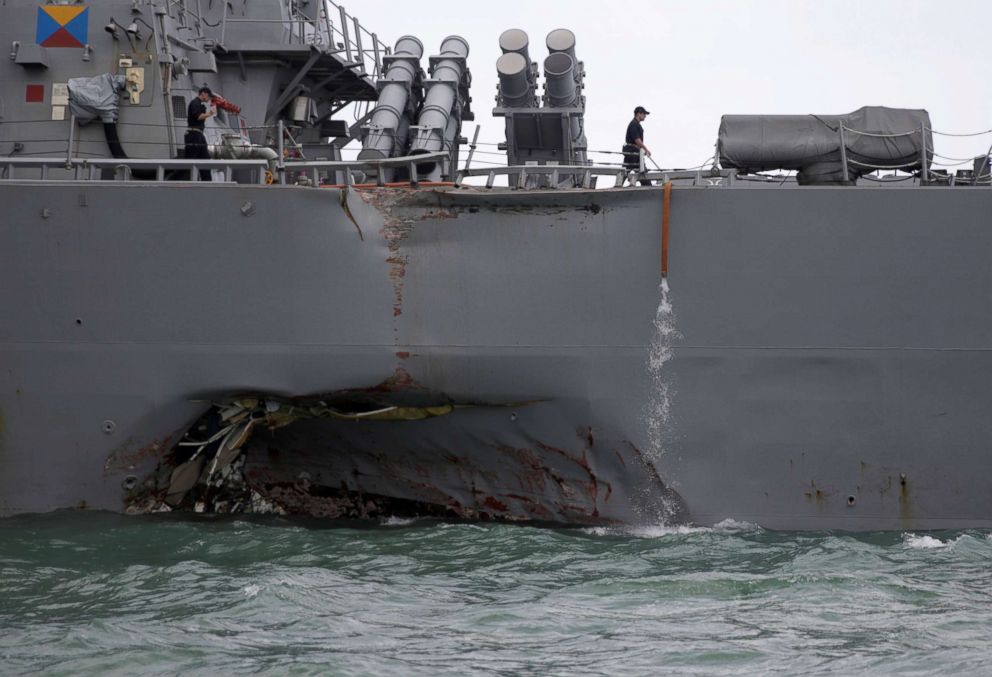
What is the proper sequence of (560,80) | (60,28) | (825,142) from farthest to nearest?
1. (560,80)
2. (60,28)
3. (825,142)

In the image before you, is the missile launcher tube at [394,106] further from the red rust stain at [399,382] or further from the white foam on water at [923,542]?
the white foam on water at [923,542]

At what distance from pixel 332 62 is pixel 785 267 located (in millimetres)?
6424

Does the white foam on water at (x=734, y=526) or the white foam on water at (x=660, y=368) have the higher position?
the white foam on water at (x=660, y=368)

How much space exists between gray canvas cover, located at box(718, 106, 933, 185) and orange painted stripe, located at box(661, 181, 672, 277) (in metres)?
1.02

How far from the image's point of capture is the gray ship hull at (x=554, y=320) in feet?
32.8

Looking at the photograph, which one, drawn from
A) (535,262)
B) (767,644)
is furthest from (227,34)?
(767,644)

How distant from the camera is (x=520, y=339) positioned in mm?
10094

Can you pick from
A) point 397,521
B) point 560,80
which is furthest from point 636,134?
point 397,521

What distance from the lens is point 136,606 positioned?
7.87 m

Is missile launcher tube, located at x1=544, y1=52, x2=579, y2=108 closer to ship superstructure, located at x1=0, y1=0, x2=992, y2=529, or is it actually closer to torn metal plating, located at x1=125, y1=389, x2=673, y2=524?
ship superstructure, located at x1=0, y1=0, x2=992, y2=529

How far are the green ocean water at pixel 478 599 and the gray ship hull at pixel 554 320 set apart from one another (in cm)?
84

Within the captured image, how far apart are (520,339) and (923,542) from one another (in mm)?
3753

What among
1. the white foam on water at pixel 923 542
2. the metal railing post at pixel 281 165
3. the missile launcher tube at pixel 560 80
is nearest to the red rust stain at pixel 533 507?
the white foam on water at pixel 923 542

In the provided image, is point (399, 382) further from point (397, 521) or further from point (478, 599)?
point (478, 599)
